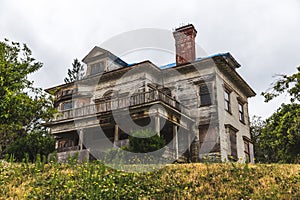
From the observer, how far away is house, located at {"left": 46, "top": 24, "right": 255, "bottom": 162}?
72.4 feet

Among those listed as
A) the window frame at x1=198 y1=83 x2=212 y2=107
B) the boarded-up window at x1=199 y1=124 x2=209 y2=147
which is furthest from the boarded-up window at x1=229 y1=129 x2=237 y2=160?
the window frame at x1=198 y1=83 x2=212 y2=107

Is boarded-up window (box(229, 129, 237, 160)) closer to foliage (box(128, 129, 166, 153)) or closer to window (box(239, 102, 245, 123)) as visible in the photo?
window (box(239, 102, 245, 123))

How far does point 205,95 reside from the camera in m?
→ 24.5

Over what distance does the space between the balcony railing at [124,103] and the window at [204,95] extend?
1.38 m

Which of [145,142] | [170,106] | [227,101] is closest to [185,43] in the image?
[227,101]

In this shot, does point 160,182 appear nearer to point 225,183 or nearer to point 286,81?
point 225,183

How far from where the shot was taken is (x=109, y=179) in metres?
10.5

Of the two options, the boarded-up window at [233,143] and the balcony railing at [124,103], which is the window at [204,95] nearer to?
the balcony railing at [124,103]

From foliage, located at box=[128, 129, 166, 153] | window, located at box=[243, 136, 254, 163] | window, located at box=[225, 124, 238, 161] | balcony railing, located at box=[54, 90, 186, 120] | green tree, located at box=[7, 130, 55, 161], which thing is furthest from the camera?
window, located at box=[243, 136, 254, 163]

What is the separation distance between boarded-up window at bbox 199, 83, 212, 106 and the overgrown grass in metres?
12.4

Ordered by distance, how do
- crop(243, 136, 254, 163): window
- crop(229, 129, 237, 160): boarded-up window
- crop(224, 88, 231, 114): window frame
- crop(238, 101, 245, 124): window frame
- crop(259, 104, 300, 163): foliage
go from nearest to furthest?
crop(259, 104, 300, 163): foliage
crop(229, 129, 237, 160): boarded-up window
crop(224, 88, 231, 114): window frame
crop(243, 136, 254, 163): window
crop(238, 101, 245, 124): window frame

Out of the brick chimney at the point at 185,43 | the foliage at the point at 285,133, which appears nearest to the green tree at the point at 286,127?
the foliage at the point at 285,133

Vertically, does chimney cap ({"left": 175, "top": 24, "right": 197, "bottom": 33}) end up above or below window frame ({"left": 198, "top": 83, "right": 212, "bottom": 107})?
above

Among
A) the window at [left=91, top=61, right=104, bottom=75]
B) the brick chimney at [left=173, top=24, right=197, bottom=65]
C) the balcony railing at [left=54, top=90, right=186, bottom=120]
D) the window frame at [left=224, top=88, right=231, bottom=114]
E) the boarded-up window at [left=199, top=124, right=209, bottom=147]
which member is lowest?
the boarded-up window at [left=199, top=124, right=209, bottom=147]
